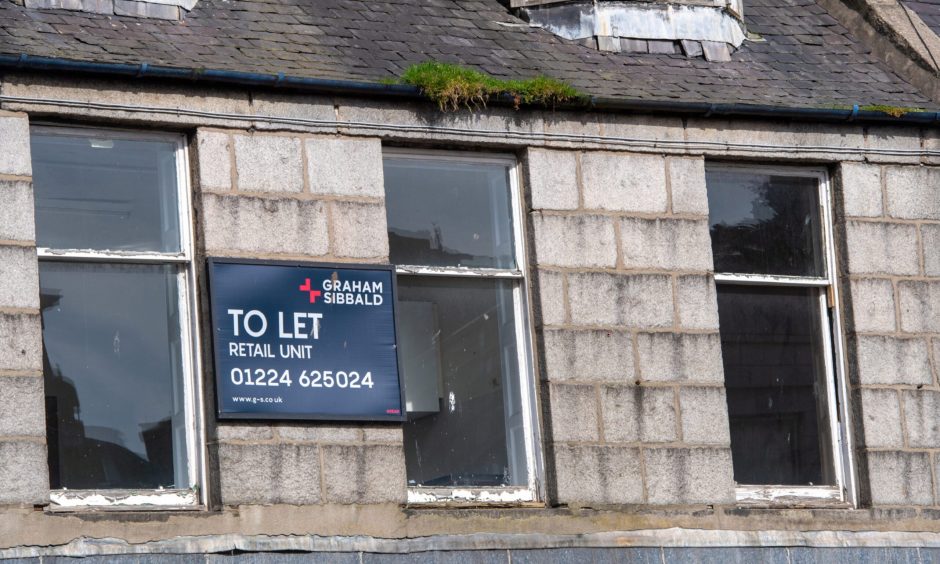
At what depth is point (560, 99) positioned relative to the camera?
437 inches

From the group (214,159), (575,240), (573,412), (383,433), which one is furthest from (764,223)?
(214,159)

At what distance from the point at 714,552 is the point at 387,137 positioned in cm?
316

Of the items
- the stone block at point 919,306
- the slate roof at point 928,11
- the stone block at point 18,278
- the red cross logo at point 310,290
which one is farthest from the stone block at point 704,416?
the stone block at point 18,278

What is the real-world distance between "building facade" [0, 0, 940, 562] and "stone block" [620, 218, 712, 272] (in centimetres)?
2

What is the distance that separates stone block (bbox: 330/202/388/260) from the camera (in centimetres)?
1045

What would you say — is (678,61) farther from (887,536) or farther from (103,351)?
(103,351)

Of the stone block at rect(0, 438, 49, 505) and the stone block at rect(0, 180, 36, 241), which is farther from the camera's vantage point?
the stone block at rect(0, 180, 36, 241)

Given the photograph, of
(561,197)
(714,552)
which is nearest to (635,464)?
(714,552)

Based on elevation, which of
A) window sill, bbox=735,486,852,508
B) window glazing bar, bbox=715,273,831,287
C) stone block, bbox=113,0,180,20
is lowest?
window sill, bbox=735,486,852,508

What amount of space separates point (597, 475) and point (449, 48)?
115 inches

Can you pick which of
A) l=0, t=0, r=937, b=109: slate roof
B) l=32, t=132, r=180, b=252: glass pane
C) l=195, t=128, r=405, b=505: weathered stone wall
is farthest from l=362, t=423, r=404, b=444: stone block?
l=0, t=0, r=937, b=109: slate roof

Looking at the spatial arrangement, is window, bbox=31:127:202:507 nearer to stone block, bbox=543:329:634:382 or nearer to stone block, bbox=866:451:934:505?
stone block, bbox=543:329:634:382

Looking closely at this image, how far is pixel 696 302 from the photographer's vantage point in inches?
440

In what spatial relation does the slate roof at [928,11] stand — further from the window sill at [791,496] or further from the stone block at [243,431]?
the stone block at [243,431]
